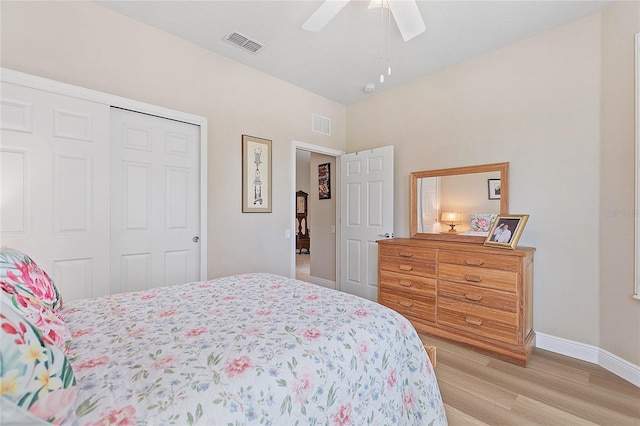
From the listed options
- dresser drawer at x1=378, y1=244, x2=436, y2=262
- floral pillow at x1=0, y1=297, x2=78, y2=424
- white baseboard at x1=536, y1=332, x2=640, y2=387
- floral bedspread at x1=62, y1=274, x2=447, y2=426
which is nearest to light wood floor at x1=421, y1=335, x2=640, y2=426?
white baseboard at x1=536, y1=332, x2=640, y2=387

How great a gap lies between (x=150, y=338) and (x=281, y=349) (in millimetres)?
523

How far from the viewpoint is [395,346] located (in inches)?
51.7

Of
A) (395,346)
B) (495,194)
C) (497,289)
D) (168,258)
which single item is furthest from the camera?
(495,194)

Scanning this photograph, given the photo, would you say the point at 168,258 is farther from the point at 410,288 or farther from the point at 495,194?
the point at 495,194

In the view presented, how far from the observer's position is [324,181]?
15.6 feet

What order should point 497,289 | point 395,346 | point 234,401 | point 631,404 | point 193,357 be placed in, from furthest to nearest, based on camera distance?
point 497,289 < point 631,404 < point 395,346 < point 193,357 < point 234,401

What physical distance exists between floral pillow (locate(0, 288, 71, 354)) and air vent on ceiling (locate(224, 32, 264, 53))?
8.20ft

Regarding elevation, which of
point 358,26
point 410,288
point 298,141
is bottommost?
point 410,288

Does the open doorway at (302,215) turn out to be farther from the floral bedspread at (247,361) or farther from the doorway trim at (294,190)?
the floral bedspread at (247,361)

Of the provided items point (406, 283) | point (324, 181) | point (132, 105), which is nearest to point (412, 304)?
point (406, 283)

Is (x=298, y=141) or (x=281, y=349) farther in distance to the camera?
(x=298, y=141)

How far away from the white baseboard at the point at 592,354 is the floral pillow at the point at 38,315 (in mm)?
3344

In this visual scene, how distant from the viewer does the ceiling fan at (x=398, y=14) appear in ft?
5.77

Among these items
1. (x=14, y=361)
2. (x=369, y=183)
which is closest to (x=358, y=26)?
(x=369, y=183)
